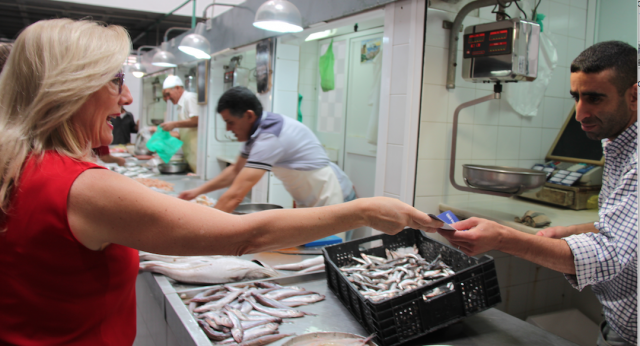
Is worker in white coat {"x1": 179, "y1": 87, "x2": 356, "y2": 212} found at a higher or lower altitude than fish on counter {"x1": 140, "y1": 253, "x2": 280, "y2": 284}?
higher

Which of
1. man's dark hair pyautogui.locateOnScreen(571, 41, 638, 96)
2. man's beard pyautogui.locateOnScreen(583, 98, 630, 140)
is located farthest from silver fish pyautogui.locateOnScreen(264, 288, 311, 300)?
man's dark hair pyautogui.locateOnScreen(571, 41, 638, 96)

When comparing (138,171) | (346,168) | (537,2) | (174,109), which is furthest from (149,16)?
(537,2)

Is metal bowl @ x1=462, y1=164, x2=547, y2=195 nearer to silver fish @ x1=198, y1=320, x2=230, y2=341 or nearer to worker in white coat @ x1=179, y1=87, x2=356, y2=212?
worker in white coat @ x1=179, y1=87, x2=356, y2=212

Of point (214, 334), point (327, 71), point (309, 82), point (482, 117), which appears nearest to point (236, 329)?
point (214, 334)

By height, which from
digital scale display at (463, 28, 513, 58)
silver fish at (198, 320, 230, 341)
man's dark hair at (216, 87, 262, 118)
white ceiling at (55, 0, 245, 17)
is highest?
white ceiling at (55, 0, 245, 17)

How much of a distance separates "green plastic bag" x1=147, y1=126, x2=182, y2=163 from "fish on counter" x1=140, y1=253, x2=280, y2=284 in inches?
154

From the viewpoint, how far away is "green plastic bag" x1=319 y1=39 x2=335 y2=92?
5773mm

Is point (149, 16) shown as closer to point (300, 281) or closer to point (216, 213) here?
point (300, 281)

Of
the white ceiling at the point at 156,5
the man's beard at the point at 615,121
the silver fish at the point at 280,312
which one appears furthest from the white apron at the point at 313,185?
the white ceiling at the point at 156,5

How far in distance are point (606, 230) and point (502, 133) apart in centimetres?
200

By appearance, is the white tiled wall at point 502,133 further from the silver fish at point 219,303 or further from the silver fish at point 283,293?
the silver fish at point 219,303

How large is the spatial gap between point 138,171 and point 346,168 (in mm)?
2929

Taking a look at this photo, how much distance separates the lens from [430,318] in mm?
1523

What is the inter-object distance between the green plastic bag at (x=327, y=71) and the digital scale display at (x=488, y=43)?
3208 mm
